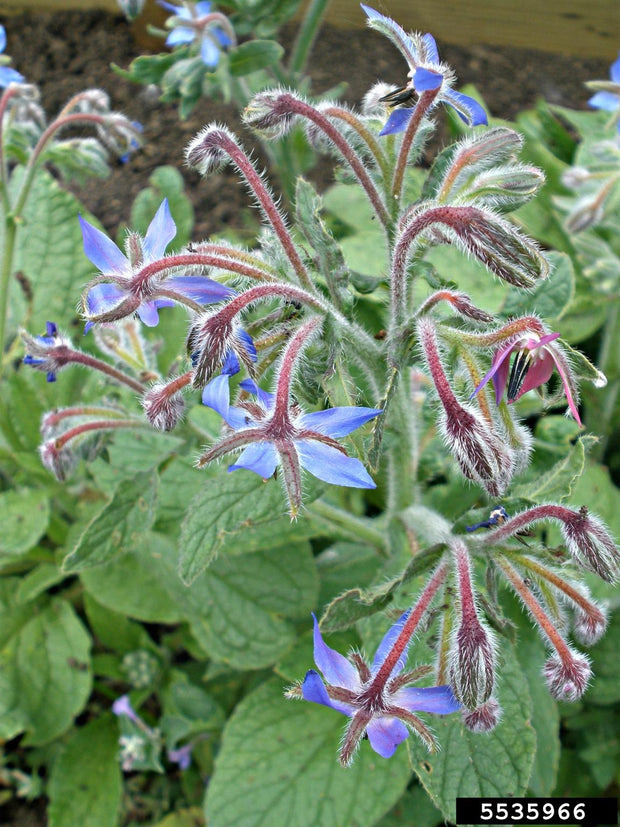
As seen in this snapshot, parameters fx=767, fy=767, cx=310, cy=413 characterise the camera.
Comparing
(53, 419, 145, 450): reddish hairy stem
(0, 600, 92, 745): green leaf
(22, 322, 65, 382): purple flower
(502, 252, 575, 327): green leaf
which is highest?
(502, 252, 575, 327): green leaf

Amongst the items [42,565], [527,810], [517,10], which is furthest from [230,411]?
[517,10]

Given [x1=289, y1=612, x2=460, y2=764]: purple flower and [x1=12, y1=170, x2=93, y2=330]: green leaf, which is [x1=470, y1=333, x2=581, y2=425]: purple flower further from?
[x1=12, y1=170, x2=93, y2=330]: green leaf

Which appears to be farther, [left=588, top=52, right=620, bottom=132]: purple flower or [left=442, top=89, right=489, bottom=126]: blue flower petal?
[left=588, top=52, right=620, bottom=132]: purple flower

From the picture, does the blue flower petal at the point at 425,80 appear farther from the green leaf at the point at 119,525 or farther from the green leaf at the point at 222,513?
the green leaf at the point at 119,525

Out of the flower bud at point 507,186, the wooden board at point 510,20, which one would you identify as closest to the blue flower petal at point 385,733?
the flower bud at point 507,186

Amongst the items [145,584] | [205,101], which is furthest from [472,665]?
[205,101]

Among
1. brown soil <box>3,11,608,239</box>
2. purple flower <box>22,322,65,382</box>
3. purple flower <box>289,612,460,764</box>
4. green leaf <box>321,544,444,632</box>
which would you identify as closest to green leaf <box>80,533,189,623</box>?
purple flower <box>22,322,65,382</box>
